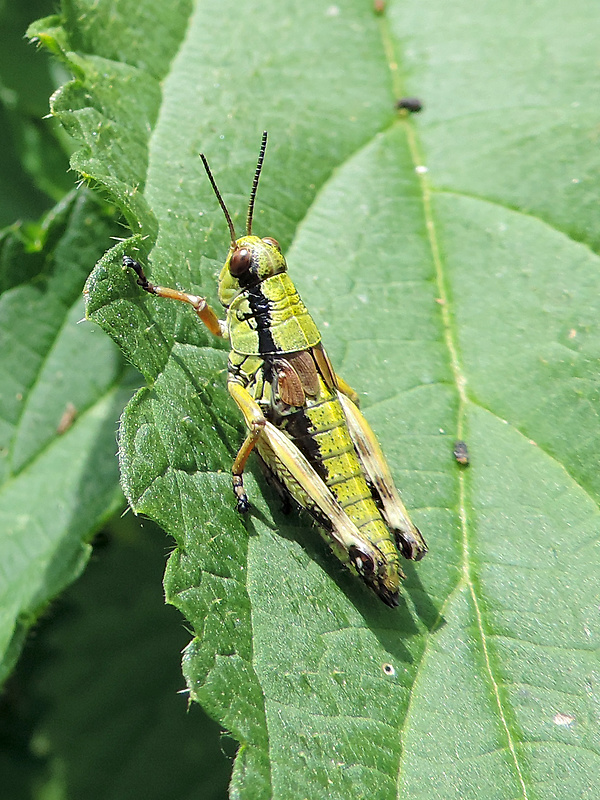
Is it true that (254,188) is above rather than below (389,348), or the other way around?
above

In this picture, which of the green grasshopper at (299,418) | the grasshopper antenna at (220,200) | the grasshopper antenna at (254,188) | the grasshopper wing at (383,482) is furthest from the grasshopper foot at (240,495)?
the grasshopper antenna at (254,188)

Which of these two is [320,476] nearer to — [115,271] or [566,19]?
[115,271]

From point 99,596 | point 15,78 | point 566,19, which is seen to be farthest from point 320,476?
point 15,78

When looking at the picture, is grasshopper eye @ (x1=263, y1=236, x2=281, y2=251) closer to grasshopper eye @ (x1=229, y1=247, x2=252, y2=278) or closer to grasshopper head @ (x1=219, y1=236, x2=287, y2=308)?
grasshopper head @ (x1=219, y1=236, x2=287, y2=308)

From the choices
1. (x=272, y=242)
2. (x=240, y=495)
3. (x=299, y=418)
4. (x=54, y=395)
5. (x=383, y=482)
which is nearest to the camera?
(x=240, y=495)

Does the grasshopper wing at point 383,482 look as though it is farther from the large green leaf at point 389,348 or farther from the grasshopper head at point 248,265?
the grasshopper head at point 248,265

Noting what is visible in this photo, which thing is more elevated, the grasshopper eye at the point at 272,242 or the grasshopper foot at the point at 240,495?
the grasshopper eye at the point at 272,242

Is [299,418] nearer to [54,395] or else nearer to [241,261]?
[241,261]

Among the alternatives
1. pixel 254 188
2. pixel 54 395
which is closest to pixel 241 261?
pixel 254 188

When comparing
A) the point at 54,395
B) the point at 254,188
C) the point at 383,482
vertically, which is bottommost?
the point at 383,482
